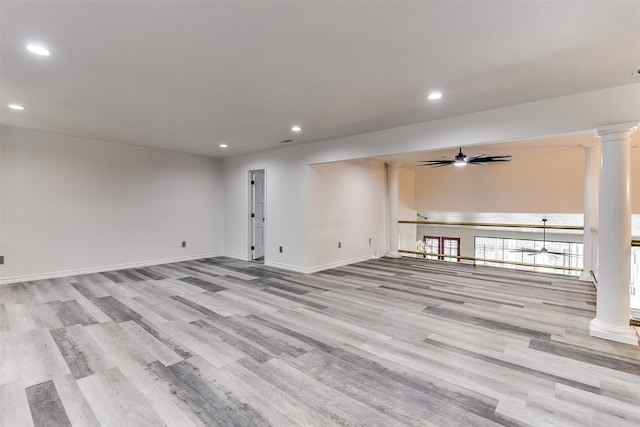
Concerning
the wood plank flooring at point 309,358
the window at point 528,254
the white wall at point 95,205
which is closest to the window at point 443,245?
the window at point 528,254

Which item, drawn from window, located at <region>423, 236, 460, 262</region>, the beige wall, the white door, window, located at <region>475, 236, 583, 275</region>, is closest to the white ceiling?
the white door

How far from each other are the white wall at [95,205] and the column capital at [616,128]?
7.04m

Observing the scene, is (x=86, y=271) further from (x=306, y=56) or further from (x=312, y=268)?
(x=306, y=56)

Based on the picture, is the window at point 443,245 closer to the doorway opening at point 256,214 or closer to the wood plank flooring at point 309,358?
the wood plank flooring at point 309,358

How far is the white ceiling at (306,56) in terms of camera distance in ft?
5.94

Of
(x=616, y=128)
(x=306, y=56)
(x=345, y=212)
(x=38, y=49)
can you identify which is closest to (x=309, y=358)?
(x=306, y=56)

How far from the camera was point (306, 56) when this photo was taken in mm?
2365

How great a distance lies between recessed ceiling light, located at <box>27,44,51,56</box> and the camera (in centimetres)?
221

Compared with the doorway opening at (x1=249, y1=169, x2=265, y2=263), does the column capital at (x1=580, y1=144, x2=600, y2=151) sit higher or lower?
higher

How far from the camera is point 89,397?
6.56ft

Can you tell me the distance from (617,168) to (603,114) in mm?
568

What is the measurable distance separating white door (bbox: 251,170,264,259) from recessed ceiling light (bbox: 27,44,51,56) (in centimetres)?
466

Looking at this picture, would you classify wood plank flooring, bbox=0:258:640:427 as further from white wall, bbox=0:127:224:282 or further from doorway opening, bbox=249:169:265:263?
doorway opening, bbox=249:169:265:263

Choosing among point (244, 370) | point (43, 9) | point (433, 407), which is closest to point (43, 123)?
point (43, 9)
